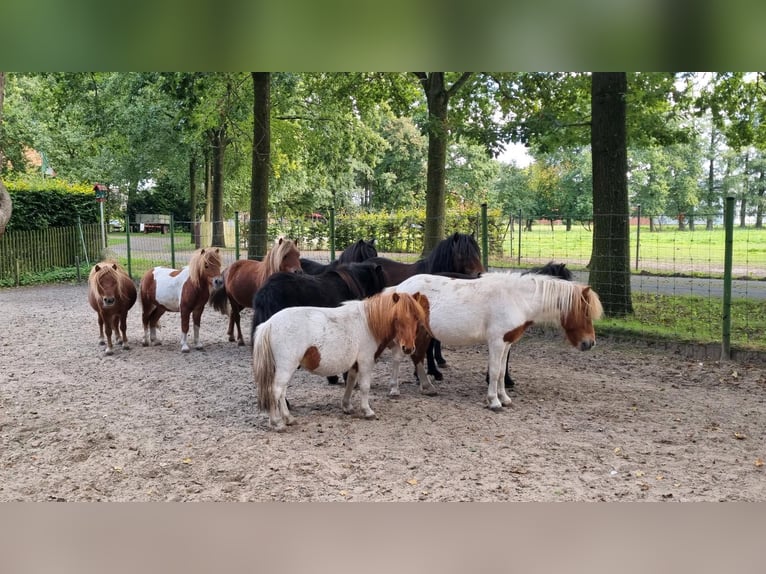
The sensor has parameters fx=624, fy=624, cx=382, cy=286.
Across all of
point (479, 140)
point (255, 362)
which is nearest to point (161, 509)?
point (255, 362)

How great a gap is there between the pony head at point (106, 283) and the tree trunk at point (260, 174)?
4203 mm

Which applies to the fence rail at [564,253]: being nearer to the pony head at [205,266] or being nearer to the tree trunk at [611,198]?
the tree trunk at [611,198]

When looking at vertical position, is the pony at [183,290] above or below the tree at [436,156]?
below

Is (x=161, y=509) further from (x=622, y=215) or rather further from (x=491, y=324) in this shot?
(x=622, y=215)

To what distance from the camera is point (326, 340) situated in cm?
428

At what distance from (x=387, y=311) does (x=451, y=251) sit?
192cm

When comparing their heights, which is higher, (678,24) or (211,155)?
(211,155)

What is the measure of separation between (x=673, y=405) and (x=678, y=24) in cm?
394

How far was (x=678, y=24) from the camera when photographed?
1.89m

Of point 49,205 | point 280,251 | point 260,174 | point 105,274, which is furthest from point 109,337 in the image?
point 49,205

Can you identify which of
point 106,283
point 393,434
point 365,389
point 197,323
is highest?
point 106,283

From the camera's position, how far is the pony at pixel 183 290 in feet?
23.6

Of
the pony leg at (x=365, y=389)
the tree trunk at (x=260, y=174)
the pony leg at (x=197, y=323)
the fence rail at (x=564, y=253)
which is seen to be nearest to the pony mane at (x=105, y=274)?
the pony leg at (x=197, y=323)

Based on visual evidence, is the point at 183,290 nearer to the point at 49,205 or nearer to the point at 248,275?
the point at 248,275
